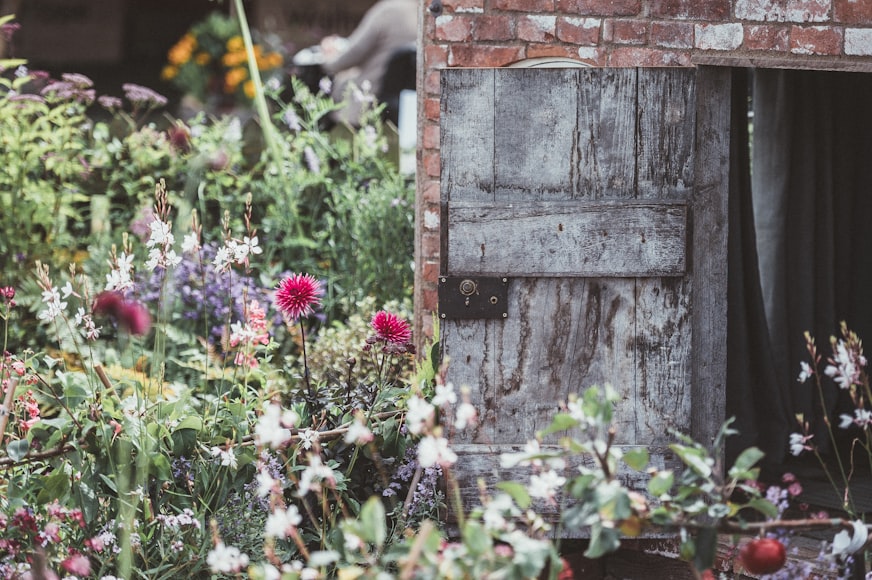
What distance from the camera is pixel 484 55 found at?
3.50m

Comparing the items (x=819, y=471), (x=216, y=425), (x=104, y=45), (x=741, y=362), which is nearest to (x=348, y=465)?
(x=216, y=425)

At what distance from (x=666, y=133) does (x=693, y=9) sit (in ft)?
2.65

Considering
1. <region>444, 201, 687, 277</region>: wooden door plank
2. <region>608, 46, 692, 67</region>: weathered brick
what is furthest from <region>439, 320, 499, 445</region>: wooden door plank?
<region>608, 46, 692, 67</region>: weathered brick

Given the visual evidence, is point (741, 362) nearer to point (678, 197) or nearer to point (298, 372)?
point (678, 197)

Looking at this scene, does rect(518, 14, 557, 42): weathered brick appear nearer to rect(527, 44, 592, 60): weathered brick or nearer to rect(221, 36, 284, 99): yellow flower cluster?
rect(527, 44, 592, 60): weathered brick

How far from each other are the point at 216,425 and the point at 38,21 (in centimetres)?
858

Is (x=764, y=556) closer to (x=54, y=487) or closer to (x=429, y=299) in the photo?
(x=54, y=487)

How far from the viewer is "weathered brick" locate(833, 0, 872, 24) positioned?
3354mm

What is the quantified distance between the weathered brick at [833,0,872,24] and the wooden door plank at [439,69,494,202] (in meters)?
1.36

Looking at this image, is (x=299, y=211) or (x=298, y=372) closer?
(x=298, y=372)

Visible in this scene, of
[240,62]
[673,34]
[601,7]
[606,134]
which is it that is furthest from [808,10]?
[240,62]

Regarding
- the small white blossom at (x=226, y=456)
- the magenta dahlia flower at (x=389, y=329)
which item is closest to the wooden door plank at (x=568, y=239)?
the magenta dahlia flower at (x=389, y=329)

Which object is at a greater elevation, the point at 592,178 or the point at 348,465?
the point at 592,178

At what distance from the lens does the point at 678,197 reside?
2.79m
